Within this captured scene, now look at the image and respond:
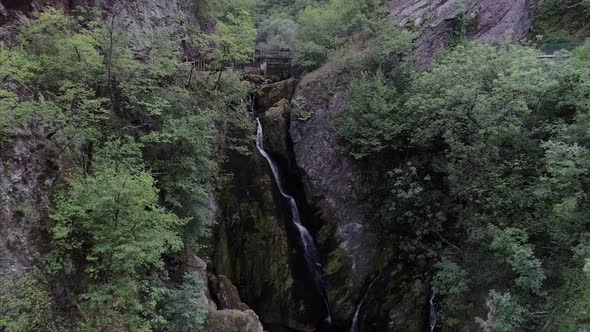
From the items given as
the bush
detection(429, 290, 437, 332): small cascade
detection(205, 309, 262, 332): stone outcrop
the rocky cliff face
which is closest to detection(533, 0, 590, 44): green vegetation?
the rocky cliff face

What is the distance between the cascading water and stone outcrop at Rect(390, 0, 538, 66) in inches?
373

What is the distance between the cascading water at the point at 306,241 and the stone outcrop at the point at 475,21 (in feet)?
31.1

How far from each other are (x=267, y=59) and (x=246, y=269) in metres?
15.6

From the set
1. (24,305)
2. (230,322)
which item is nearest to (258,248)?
(230,322)

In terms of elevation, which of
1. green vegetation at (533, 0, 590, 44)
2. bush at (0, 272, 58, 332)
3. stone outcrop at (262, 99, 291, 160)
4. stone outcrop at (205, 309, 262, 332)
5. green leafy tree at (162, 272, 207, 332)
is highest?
green vegetation at (533, 0, 590, 44)

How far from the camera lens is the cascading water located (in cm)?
1705

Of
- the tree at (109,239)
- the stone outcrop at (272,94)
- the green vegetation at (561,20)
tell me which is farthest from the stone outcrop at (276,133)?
the green vegetation at (561,20)

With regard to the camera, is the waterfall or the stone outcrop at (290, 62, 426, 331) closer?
the waterfall

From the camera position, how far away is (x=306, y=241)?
1759cm

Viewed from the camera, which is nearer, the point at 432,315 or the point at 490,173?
the point at 490,173

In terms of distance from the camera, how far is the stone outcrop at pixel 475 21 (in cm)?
1816

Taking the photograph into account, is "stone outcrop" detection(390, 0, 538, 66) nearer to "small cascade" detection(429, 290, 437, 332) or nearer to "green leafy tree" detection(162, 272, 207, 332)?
"small cascade" detection(429, 290, 437, 332)

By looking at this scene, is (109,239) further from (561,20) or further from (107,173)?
(561,20)

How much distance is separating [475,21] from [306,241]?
14.6 m
